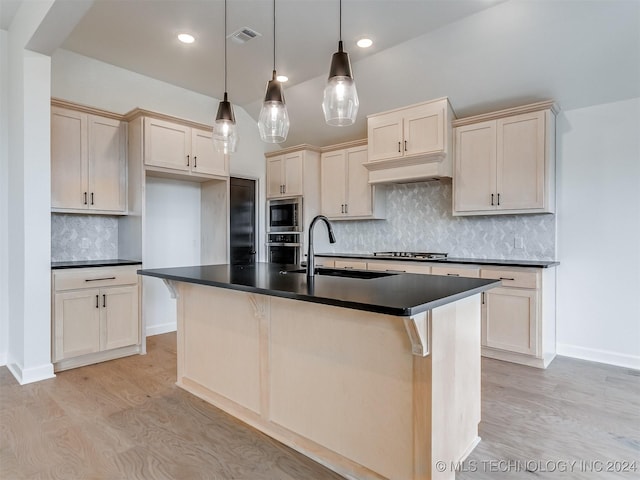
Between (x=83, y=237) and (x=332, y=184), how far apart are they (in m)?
3.03

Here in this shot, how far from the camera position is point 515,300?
135 inches

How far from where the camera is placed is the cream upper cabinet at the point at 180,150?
3.79 m

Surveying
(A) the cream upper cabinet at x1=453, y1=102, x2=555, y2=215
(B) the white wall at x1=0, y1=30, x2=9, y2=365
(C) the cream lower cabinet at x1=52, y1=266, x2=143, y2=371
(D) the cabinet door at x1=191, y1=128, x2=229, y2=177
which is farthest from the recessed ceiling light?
(A) the cream upper cabinet at x1=453, y1=102, x2=555, y2=215

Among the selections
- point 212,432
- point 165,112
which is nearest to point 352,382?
point 212,432

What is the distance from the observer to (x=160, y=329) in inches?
177

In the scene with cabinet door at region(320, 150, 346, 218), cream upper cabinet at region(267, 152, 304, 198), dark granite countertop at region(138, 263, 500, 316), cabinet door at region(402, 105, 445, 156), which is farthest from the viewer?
cream upper cabinet at region(267, 152, 304, 198)

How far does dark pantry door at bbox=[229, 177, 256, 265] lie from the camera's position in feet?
16.7

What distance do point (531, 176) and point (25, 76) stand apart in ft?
14.7

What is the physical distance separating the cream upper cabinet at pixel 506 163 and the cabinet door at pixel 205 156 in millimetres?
2693

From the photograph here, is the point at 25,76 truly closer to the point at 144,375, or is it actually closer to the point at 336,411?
the point at 144,375

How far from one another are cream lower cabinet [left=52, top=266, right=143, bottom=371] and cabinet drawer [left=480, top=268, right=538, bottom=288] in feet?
11.4

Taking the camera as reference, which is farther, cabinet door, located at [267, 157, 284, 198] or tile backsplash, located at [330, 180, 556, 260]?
cabinet door, located at [267, 157, 284, 198]

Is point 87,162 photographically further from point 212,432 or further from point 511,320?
point 511,320

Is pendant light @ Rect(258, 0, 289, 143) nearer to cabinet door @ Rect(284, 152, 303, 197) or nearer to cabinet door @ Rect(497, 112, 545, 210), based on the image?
cabinet door @ Rect(497, 112, 545, 210)
